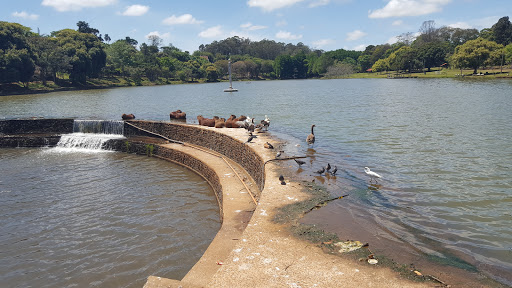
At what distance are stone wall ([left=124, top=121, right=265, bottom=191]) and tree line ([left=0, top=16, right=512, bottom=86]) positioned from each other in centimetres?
5906

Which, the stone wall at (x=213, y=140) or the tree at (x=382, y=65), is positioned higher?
the tree at (x=382, y=65)

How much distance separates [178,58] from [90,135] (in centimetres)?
13872

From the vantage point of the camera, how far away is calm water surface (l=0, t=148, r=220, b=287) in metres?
8.64

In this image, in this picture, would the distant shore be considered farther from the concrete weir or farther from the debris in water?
the debris in water

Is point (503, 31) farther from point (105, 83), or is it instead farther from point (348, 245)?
point (348, 245)

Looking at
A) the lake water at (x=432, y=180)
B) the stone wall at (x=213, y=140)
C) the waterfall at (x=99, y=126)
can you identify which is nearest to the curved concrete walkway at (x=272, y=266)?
the lake water at (x=432, y=180)

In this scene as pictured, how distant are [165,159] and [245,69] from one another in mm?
143844

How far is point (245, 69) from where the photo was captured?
15950 centimetres

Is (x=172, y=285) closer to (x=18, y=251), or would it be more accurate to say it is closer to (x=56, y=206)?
(x=18, y=251)

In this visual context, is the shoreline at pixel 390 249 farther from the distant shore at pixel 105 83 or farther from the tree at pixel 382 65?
the tree at pixel 382 65

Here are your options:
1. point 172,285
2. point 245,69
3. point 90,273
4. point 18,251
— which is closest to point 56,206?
point 18,251

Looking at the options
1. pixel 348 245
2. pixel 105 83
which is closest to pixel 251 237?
pixel 348 245

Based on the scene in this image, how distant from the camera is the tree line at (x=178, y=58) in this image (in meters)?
74.1

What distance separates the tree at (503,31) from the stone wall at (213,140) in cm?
10555
